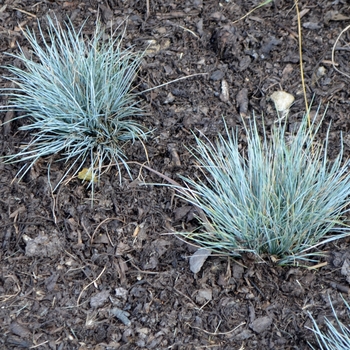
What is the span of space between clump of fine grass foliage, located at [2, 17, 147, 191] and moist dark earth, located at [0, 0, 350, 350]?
8 cm

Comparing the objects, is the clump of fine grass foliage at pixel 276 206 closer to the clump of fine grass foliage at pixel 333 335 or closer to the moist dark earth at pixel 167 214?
the moist dark earth at pixel 167 214

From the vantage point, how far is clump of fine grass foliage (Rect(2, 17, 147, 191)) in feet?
10.3

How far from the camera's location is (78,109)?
313 cm

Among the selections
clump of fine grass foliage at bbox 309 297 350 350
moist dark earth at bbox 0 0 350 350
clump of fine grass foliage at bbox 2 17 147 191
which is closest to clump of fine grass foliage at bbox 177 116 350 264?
moist dark earth at bbox 0 0 350 350

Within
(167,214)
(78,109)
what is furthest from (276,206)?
(78,109)

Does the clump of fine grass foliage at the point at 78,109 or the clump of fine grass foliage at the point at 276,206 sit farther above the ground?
the clump of fine grass foliage at the point at 78,109

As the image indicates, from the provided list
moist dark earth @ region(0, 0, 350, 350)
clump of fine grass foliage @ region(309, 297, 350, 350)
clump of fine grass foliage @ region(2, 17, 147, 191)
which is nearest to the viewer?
clump of fine grass foliage @ region(309, 297, 350, 350)

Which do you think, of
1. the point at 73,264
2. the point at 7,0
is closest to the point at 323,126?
the point at 73,264

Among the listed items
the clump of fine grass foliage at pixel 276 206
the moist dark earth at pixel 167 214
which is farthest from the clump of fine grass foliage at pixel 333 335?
the clump of fine grass foliage at pixel 276 206

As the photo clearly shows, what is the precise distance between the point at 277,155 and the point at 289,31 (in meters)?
1.09

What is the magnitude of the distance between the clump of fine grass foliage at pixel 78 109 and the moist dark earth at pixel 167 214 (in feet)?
0.26

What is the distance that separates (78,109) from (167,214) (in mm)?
689

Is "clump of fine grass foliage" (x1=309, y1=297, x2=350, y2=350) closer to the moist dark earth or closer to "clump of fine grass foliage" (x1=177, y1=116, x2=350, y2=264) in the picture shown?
the moist dark earth

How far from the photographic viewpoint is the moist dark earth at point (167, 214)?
8.81 ft
